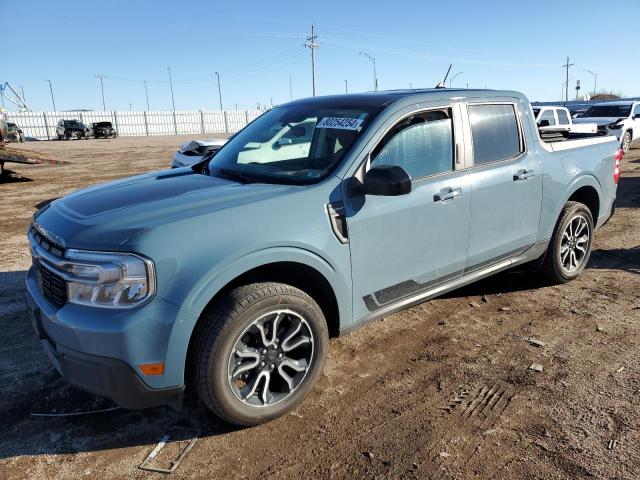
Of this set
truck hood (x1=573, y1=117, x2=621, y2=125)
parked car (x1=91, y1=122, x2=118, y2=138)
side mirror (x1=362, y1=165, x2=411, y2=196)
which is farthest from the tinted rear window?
parked car (x1=91, y1=122, x2=118, y2=138)

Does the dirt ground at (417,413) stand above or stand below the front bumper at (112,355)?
below

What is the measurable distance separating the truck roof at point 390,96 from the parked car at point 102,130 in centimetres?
4804

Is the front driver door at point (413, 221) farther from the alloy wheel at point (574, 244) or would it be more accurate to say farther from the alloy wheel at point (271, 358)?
the alloy wheel at point (574, 244)

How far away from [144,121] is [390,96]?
61668 mm

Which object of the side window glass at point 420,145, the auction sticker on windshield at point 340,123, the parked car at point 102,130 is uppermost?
the parked car at point 102,130

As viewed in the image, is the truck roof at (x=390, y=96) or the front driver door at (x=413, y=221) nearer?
the front driver door at (x=413, y=221)

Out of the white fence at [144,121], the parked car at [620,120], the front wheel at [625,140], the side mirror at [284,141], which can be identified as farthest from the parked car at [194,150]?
the white fence at [144,121]

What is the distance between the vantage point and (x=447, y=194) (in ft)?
11.9

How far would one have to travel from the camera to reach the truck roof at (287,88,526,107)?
11.9 ft

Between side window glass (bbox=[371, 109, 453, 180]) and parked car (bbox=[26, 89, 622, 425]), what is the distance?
0.04 ft

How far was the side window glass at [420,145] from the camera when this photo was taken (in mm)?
3408

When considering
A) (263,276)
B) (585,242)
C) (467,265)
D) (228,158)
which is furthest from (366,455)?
(585,242)

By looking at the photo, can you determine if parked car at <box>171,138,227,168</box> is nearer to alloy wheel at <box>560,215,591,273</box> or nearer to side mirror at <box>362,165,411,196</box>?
alloy wheel at <box>560,215,591,273</box>

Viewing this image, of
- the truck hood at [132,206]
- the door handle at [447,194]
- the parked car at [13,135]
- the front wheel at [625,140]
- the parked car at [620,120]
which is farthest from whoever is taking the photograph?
the parked car at [13,135]
